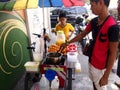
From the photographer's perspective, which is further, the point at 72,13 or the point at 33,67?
the point at 72,13

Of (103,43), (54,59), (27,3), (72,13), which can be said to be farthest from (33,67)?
(72,13)

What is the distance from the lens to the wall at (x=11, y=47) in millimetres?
2914

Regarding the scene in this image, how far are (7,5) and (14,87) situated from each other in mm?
1636

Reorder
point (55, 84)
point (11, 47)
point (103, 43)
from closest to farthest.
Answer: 1. point (103, 43)
2. point (55, 84)
3. point (11, 47)

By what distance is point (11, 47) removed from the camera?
10.4ft

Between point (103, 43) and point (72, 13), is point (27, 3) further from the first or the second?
point (72, 13)

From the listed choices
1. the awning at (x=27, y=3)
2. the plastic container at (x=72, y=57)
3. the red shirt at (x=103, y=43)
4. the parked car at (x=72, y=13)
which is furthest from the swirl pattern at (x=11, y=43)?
the parked car at (x=72, y=13)

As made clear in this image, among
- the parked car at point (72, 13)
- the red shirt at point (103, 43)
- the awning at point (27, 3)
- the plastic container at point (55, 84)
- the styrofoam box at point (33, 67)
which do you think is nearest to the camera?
the red shirt at point (103, 43)

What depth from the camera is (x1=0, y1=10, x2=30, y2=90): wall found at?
291 cm

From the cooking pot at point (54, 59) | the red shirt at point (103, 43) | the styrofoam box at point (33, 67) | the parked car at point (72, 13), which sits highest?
the parked car at point (72, 13)

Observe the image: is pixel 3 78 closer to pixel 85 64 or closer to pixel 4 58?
pixel 4 58

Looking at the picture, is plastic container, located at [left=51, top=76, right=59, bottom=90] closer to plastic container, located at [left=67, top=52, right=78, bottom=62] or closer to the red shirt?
plastic container, located at [left=67, top=52, right=78, bottom=62]

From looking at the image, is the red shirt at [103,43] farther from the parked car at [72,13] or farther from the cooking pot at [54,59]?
the parked car at [72,13]

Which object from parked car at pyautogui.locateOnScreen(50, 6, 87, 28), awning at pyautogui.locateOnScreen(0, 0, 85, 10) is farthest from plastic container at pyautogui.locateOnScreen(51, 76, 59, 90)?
parked car at pyautogui.locateOnScreen(50, 6, 87, 28)
